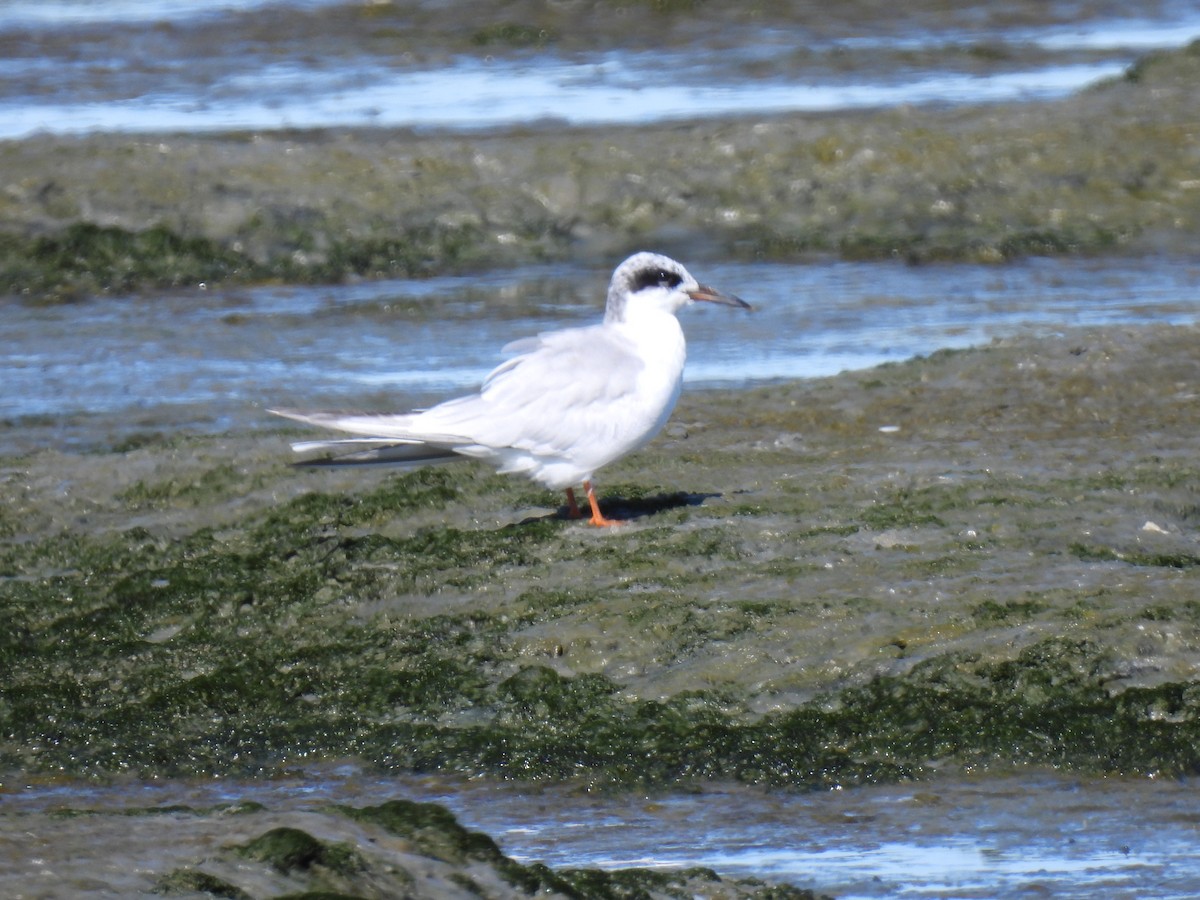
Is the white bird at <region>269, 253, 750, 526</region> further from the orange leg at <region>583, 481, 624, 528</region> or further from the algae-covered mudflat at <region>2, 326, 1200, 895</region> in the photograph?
the algae-covered mudflat at <region>2, 326, 1200, 895</region>

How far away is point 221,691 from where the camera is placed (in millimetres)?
4660

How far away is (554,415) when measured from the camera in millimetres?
5168

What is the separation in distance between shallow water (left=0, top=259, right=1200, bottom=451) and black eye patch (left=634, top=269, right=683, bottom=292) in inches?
68.4

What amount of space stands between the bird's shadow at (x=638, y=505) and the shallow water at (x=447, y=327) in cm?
162

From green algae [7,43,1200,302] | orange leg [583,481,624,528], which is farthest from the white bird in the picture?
green algae [7,43,1200,302]

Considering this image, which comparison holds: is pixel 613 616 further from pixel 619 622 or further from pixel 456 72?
pixel 456 72

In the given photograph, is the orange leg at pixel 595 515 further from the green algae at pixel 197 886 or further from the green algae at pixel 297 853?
the green algae at pixel 197 886

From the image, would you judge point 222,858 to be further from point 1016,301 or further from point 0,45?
point 0,45

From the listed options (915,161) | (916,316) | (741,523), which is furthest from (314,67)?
(741,523)

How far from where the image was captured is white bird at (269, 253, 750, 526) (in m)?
5.16

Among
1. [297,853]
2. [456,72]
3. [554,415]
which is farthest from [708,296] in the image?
[456,72]

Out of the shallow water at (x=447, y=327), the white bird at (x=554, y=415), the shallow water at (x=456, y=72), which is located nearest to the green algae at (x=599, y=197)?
the shallow water at (x=447, y=327)

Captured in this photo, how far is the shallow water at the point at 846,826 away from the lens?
12.4 feet

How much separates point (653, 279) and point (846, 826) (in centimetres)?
191
